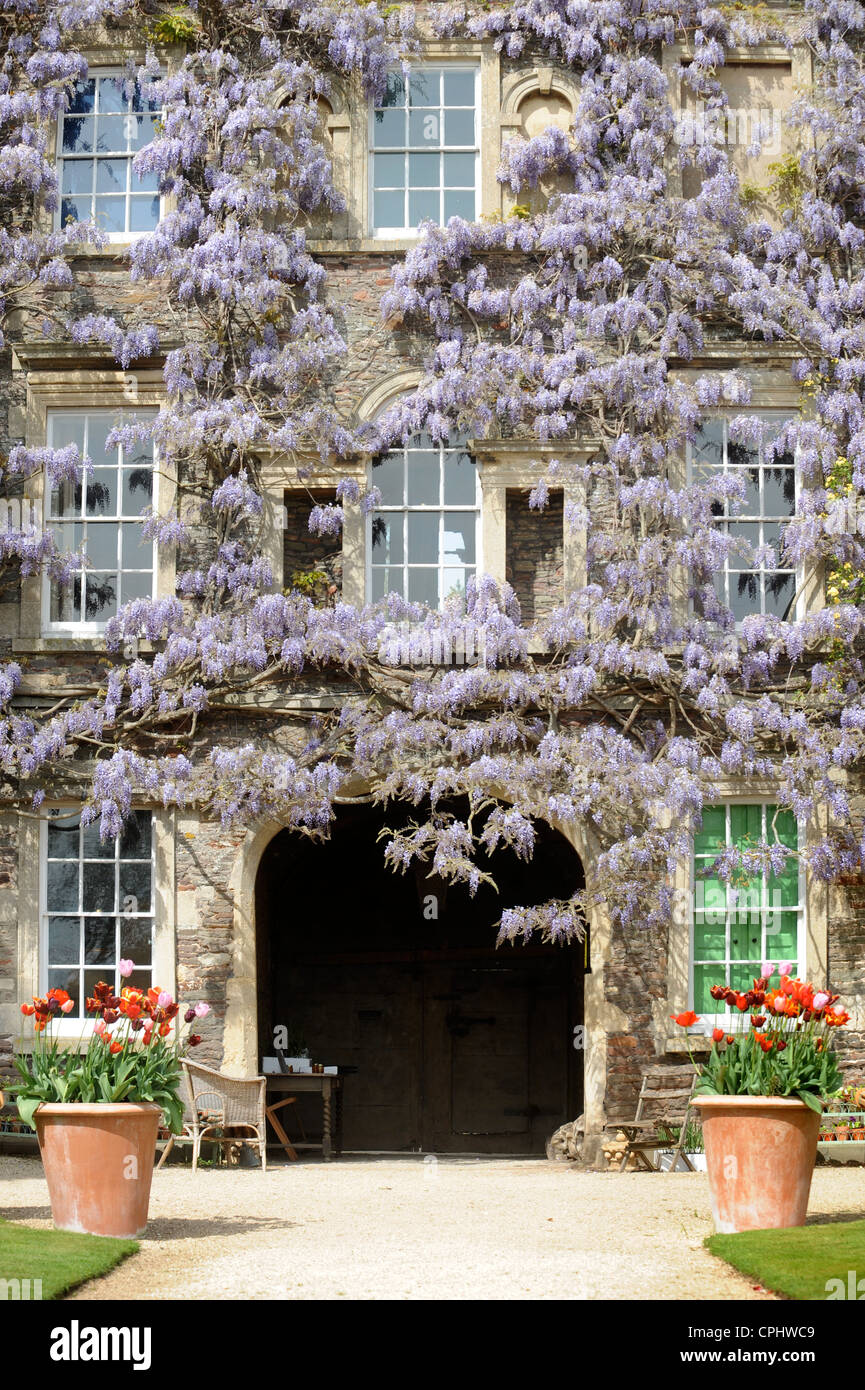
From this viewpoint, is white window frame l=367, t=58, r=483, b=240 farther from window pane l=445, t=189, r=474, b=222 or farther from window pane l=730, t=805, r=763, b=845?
window pane l=730, t=805, r=763, b=845

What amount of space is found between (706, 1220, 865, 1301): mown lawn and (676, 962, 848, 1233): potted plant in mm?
148

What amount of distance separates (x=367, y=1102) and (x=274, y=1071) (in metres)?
2.88

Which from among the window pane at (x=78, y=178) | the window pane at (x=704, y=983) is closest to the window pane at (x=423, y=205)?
the window pane at (x=78, y=178)

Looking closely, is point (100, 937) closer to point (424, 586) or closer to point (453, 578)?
point (424, 586)

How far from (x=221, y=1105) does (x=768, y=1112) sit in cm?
533

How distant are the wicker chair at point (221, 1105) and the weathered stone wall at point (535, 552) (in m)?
3.97

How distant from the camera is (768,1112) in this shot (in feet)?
26.9

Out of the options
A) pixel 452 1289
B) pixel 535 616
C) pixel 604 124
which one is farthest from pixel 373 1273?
pixel 604 124

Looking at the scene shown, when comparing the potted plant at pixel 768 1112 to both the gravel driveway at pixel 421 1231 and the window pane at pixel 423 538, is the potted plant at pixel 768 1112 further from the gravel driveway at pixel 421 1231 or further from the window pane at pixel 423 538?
the window pane at pixel 423 538

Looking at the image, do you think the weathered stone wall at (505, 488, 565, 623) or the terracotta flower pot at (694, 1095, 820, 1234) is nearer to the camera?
the terracotta flower pot at (694, 1095, 820, 1234)

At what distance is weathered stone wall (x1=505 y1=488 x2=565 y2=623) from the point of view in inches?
537

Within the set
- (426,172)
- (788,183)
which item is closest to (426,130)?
(426,172)

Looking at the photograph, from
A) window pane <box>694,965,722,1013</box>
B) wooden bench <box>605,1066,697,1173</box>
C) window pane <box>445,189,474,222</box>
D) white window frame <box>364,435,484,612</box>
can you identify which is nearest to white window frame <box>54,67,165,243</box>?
window pane <box>445,189,474,222</box>

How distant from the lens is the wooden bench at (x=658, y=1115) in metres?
12.4
